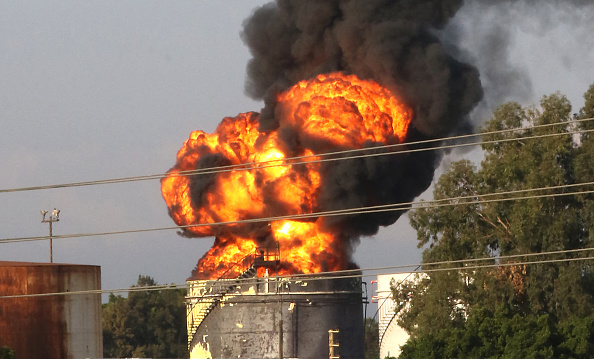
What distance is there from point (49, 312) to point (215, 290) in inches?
362

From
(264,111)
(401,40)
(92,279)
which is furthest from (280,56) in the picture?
(92,279)

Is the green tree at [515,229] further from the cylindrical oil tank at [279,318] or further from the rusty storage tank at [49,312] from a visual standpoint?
the rusty storage tank at [49,312]

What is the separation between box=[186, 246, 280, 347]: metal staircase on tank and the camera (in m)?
56.3

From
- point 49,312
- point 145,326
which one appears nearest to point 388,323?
point 49,312

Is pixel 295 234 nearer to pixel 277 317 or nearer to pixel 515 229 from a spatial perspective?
pixel 277 317

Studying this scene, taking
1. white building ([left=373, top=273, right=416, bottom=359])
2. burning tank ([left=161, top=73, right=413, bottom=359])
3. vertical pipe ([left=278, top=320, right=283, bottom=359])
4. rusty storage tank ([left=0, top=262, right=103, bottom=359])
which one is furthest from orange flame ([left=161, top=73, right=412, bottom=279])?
white building ([left=373, top=273, right=416, bottom=359])

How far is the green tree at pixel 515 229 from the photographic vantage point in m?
52.5

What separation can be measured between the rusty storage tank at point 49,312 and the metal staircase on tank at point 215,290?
5.46 metres

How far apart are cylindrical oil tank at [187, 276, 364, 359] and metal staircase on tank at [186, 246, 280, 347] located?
0.06 meters

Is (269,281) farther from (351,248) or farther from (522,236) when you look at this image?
(522,236)

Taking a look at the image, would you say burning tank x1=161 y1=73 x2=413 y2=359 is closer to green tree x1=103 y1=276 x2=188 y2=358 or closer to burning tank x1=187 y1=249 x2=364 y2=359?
burning tank x1=187 y1=249 x2=364 y2=359

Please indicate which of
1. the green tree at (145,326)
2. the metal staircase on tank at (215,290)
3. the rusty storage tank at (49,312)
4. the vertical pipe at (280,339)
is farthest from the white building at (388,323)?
the green tree at (145,326)

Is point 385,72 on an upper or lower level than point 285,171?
upper

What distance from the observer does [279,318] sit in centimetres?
5622
